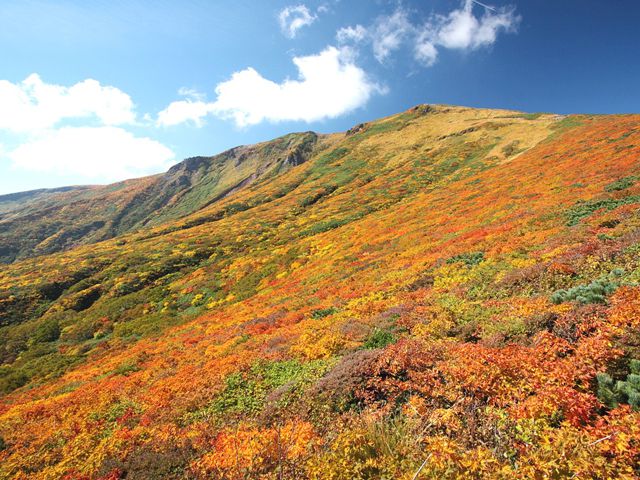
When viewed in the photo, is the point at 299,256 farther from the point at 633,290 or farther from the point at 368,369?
the point at 633,290

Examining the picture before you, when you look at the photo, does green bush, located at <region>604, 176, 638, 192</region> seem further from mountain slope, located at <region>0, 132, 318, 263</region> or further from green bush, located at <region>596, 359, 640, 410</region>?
mountain slope, located at <region>0, 132, 318, 263</region>

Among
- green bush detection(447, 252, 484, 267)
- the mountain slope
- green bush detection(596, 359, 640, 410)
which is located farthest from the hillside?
the mountain slope

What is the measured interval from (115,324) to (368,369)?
118 feet

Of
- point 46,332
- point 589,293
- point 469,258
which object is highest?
point 589,293

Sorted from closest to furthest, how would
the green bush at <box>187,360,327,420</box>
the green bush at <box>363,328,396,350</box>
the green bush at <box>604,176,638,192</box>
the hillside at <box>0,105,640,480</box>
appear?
the hillside at <box>0,105,640,480</box>, the green bush at <box>187,360,327,420</box>, the green bush at <box>363,328,396,350</box>, the green bush at <box>604,176,638,192</box>

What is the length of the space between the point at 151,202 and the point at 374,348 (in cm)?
17937

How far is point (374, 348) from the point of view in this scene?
41.3 ft

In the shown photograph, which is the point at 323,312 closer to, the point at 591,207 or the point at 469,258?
the point at 469,258

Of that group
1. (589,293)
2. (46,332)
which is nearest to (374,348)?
(589,293)

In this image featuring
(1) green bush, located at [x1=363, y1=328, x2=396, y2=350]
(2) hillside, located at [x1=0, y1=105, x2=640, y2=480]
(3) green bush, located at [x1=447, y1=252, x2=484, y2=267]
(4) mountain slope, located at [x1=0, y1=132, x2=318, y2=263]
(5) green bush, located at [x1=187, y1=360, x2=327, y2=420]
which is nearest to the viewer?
(2) hillside, located at [x1=0, y1=105, x2=640, y2=480]

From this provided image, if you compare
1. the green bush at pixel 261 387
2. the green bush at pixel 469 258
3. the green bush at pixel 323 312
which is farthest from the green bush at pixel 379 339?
the green bush at pixel 469 258

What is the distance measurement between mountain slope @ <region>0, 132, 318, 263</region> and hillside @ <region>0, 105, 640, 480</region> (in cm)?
9387

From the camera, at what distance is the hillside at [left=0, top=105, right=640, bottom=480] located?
260 inches

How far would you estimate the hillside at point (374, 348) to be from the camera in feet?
21.6
